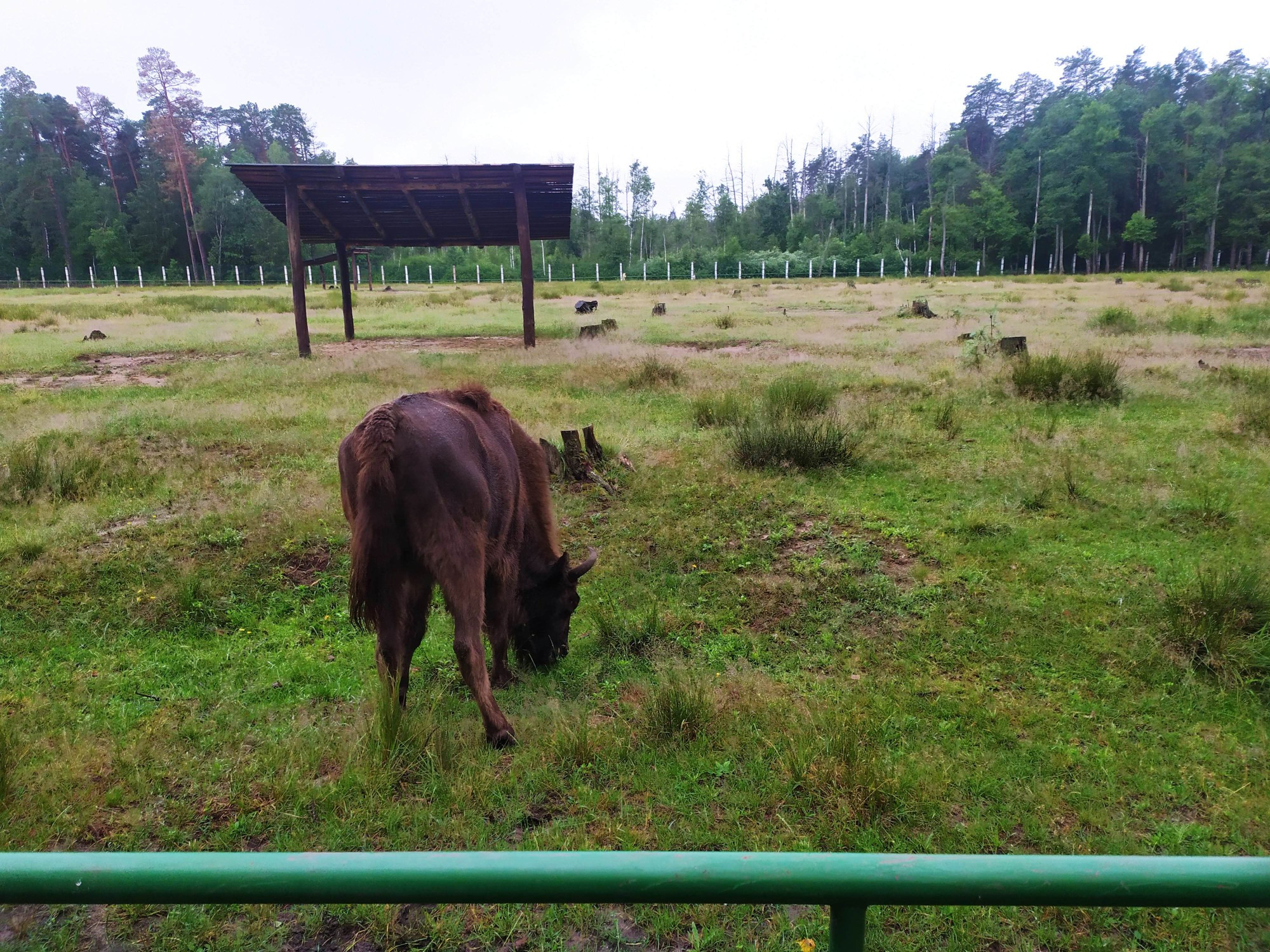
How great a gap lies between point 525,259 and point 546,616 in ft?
47.1

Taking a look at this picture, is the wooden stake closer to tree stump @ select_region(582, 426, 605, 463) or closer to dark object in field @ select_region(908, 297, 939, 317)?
tree stump @ select_region(582, 426, 605, 463)

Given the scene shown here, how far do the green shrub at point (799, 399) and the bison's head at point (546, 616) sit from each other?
5.15 m

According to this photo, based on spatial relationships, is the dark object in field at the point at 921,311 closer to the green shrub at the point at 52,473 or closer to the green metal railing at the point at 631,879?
the green shrub at the point at 52,473

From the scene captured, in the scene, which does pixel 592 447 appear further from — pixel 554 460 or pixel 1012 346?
pixel 1012 346

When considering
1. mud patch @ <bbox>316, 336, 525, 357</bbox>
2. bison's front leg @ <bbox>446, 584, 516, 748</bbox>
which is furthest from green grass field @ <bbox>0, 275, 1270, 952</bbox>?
mud patch @ <bbox>316, 336, 525, 357</bbox>

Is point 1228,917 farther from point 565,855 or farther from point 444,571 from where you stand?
point 444,571

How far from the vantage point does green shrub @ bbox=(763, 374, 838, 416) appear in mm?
9695

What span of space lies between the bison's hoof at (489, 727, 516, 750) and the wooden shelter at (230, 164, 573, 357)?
45.9 ft

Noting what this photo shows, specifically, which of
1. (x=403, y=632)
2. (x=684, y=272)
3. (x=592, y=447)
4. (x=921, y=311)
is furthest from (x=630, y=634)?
(x=684, y=272)

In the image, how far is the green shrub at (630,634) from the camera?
Answer: 505 cm

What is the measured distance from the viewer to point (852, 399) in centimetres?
1120

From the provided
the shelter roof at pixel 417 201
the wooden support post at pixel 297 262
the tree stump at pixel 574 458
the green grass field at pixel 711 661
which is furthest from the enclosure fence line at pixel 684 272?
the tree stump at pixel 574 458

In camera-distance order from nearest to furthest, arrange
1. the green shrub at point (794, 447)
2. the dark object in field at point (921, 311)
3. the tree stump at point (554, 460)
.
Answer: the tree stump at point (554, 460), the green shrub at point (794, 447), the dark object in field at point (921, 311)

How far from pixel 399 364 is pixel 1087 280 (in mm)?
38796
